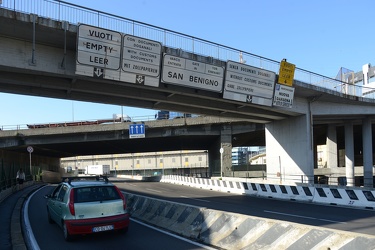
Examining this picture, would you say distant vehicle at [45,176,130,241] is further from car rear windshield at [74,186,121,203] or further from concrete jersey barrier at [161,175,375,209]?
concrete jersey barrier at [161,175,375,209]

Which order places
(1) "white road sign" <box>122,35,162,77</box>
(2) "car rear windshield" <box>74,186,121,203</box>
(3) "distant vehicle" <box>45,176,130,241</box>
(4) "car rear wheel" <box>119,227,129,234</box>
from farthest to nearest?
(1) "white road sign" <box>122,35,162,77</box>, (4) "car rear wheel" <box>119,227,129,234</box>, (2) "car rear windshield" <box>74,186,121,203</box>, (3) "distant vehicle" <box>45,176,130,241</box>

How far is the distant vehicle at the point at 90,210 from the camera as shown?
8703 mm

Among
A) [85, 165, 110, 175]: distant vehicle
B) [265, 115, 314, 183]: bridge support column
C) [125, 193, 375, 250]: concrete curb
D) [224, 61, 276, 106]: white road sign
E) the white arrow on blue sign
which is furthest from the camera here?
[85, 165, 110, 175]: distant vehicle

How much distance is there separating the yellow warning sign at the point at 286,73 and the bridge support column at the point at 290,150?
480 cm

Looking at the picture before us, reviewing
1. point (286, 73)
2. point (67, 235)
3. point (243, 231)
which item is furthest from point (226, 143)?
point (243, 231)

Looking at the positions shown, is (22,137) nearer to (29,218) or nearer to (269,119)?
(269,119)

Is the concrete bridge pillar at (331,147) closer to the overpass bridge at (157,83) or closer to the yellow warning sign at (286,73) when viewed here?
the overpass bridge at (157,83)

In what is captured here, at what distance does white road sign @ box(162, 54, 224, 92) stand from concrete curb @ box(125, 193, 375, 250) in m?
7.40

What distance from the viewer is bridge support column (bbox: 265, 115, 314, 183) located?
2622 cm

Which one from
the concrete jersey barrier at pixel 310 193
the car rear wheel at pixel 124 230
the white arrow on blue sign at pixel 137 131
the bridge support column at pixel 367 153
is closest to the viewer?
the car rear wheel at pixel 124 230

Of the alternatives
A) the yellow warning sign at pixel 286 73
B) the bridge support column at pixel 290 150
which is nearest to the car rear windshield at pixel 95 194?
the yellow warning sign at pixel 286 73

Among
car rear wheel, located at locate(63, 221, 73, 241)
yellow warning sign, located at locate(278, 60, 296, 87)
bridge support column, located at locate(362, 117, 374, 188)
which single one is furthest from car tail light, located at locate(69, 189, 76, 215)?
bridge support column, located at locate(362, 117, 374, 188)

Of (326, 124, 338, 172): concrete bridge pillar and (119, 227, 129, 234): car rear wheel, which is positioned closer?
(119, 227, 129, 234): car rear wheel

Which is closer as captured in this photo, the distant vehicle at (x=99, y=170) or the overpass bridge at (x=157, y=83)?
the overpass bridge at (x=157, y=83)
